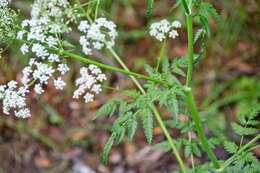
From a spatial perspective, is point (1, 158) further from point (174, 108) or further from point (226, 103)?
point (174, 108)

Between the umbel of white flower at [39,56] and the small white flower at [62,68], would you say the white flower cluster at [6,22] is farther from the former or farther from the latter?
the small white flower at [62,68]

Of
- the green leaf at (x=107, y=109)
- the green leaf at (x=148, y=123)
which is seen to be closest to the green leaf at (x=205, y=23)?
the green leaf at (x=148, y=123)

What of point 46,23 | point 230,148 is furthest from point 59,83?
point 230,148

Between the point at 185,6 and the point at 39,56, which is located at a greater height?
the point at 185,6

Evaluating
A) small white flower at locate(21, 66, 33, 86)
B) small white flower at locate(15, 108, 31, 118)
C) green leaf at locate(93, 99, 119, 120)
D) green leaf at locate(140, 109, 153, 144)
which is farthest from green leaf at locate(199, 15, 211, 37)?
small white flower at locate(15, 108, 31, 118)

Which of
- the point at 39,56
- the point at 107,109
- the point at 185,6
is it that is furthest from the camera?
the point at 107,109

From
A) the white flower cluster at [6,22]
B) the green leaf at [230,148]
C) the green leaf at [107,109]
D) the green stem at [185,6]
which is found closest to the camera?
the green stem at [185,6]

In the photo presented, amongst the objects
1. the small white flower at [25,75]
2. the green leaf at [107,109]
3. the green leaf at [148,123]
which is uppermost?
the small white flower at [25,75]

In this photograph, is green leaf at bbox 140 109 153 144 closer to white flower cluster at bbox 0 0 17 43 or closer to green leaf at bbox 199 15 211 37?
green leaf at bbox 199 15 211 37

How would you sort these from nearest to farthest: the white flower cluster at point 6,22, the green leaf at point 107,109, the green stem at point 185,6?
the green stem at point 185,6, the white flower cluster at point 6,22, the green leaf at point 107,109

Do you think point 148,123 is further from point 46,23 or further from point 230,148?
point 46,23
